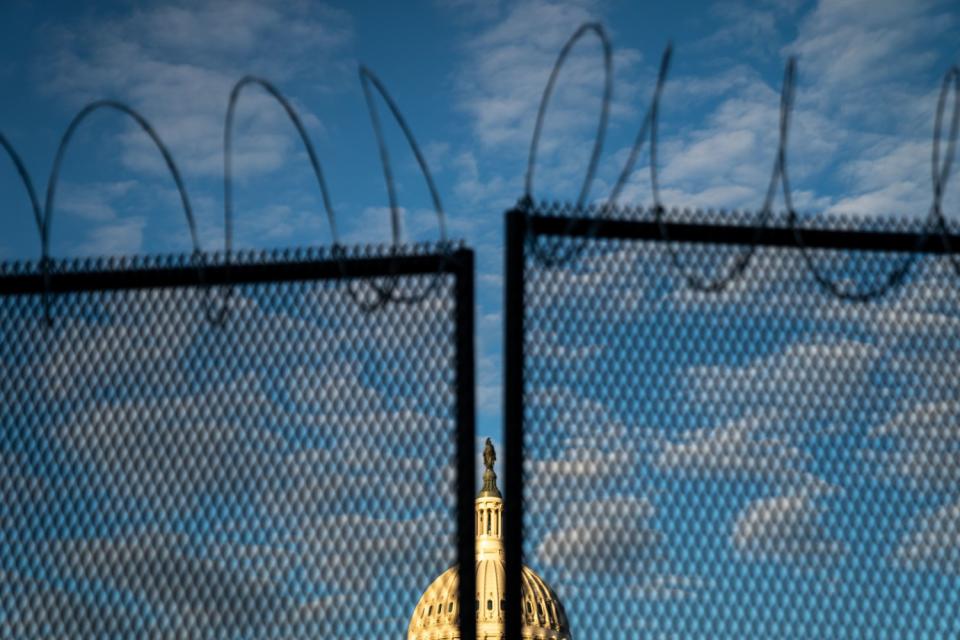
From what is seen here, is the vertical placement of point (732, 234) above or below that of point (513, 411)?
above

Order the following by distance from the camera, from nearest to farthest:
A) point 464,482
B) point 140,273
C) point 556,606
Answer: point 464,482
point 140,273
point 556,606

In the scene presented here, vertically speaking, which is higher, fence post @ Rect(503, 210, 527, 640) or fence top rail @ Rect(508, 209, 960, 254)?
fence top rail @ Rect(508, 209, 960, 254)

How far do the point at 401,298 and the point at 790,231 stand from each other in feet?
8.86

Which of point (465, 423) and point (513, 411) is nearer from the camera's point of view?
point (513, 411)

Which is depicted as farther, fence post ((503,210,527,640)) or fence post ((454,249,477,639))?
fence post ((454,249,477,639))

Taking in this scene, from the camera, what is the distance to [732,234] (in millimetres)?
9375

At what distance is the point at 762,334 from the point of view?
31.5 ft

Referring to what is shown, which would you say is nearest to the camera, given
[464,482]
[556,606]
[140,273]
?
[464,482]

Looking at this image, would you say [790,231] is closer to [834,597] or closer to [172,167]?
[834,597]

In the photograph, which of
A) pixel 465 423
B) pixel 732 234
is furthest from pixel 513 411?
pixel 732 234

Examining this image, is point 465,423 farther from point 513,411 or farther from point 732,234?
point 732,234

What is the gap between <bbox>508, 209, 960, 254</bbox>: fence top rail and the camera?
9.16 m

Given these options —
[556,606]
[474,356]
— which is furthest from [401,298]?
[556,606]

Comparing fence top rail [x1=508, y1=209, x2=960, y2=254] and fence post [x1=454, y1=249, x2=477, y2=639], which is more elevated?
fence top rail [x1=508, y1=209, x2=960, y2=254]
